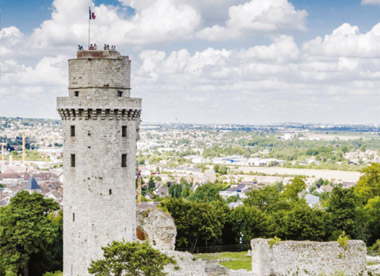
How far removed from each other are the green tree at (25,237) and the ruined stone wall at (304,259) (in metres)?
15.7

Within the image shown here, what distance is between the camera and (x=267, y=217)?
5409 centimetres

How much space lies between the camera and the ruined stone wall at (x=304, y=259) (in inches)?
1249

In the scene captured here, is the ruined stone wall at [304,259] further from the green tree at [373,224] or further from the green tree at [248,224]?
the green tree at [373,224]

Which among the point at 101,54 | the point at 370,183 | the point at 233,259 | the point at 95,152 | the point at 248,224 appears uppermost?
the point at 101,54

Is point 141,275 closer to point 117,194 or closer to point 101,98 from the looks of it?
point 117,194

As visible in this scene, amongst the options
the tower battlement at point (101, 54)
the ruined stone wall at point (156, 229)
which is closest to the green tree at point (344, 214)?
the ruined stone wall at point (156, 229)

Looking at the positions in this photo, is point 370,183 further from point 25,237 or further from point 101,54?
point 101,54

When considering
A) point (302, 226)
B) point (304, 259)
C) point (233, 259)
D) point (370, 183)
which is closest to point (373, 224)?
point (302, 226)

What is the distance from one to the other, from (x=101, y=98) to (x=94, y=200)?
5.61m

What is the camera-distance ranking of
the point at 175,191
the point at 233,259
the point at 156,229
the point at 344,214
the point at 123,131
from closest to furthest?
the point at 123,131
the point at 156,229
the point at 233,259
the point at 344,214
the point at 175,191

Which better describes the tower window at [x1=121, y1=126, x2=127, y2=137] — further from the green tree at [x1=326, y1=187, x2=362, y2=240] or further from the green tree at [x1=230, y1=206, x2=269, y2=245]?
the green tree at [x1=326, y1=187, x2=362, y2=240]

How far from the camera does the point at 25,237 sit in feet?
122

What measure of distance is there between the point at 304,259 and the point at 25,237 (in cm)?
1920

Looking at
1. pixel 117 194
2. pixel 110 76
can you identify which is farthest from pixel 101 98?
pixel 117 194
